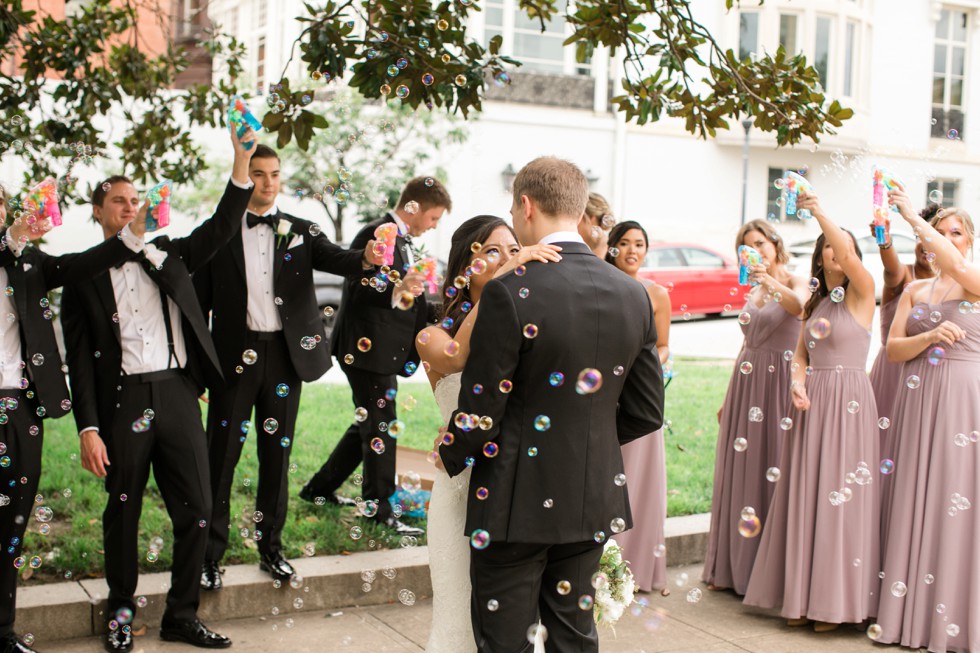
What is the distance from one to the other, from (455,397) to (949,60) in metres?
25.2

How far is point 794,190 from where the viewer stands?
4910 mm

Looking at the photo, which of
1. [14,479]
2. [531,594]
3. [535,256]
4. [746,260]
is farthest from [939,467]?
[14,479]

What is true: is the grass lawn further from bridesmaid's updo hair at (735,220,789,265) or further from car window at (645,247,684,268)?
car window at (645,247,684,268)

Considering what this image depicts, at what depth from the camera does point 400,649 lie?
4.65m

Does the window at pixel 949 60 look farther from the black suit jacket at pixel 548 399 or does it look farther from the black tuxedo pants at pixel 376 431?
the black suit jacket at pixel 548 399

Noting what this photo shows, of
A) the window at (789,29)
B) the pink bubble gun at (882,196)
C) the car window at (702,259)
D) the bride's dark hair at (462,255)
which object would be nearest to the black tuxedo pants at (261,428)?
the bride's dark hair at (462,255)

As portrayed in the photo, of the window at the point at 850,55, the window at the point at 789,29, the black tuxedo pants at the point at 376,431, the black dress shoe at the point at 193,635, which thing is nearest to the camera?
the black dress shoe at the point at 193,635

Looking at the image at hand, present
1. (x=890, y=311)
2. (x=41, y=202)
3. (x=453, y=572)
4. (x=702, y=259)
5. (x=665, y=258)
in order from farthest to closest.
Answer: (x=665, y=258), (x=702, y=259), (x=890, y=311), (x=41, y=202), (x=453, y=572)

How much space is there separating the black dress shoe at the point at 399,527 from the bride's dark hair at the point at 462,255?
253cm

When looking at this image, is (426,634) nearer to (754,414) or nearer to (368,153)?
(754,414)

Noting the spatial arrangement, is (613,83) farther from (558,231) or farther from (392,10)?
(558,231)

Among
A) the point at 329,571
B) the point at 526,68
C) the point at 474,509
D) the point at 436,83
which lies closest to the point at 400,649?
the point at 329,571

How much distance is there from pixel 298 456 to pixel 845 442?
4029 millimetres

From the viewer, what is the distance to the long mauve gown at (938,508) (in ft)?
15.7
